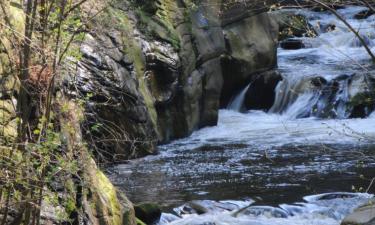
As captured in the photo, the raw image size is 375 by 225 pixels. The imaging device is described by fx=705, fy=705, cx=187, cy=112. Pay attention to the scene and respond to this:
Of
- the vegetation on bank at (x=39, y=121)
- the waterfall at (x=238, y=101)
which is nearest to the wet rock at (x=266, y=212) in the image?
the vegetation on bank at (x=39, y=121)

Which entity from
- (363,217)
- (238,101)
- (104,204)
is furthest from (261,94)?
(104,204)

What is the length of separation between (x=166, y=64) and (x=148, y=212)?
17.1ft

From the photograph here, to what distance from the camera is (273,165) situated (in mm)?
11148

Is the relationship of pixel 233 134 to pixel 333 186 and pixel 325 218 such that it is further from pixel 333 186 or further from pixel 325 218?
pixel 325 218

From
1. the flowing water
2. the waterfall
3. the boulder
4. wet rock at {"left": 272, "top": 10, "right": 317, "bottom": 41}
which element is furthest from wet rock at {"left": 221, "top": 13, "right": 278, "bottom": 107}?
the boulder

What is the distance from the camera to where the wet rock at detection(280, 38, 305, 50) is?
20892 millimetres

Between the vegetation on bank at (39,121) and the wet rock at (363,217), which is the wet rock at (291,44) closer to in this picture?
the wet rock at (363,217)

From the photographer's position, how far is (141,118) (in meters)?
11.8

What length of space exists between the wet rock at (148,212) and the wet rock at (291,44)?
13.4m

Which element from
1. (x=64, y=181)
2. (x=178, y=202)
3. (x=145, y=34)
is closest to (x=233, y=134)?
(x=145, y=34)

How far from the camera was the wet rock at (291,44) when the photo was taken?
68.5 ft

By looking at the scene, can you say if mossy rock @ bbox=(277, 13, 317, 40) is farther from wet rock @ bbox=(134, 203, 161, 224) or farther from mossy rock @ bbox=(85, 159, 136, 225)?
wet rock @ bbox=(134, 203, 161, 224)

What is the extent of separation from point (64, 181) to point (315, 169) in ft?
21.2

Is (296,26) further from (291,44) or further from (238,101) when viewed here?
(291,44)
